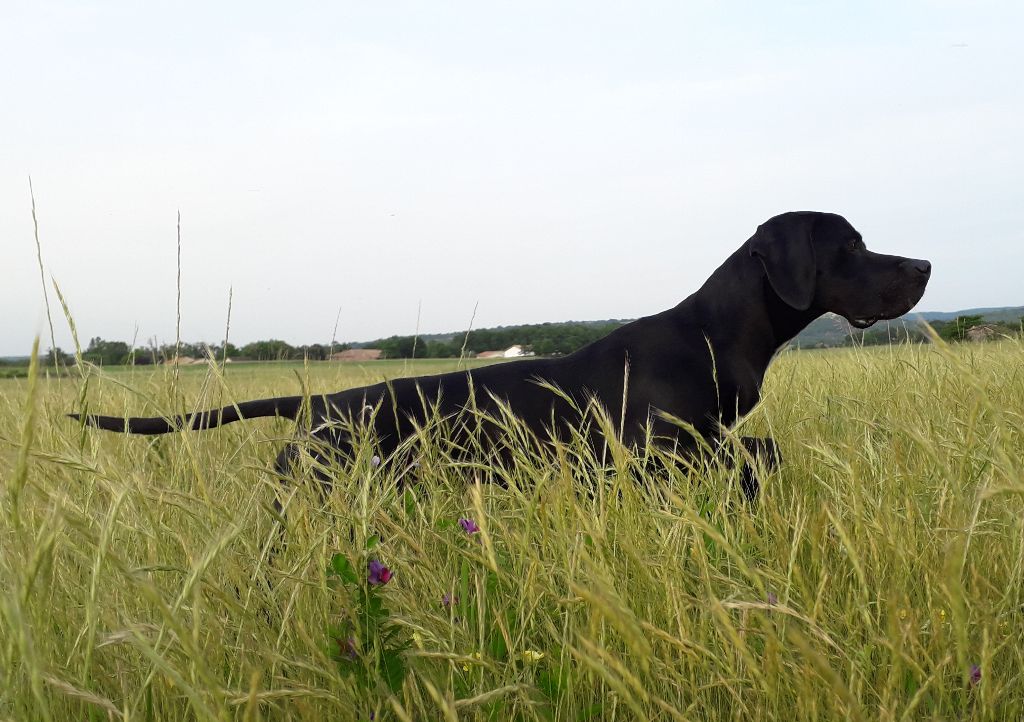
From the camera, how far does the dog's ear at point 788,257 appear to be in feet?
12.4

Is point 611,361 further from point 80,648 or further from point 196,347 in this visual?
point 80,648

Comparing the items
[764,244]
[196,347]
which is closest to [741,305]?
[764,244]

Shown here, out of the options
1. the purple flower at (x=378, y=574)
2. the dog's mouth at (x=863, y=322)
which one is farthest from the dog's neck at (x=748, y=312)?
the purple flower at (x=378, y=574)

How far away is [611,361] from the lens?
3850mm

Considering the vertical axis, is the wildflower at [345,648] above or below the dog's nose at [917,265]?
below

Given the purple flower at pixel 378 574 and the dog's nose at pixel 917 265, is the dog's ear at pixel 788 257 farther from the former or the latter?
the purple flower at pixel 378 574

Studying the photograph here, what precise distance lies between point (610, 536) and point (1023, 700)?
902 mm

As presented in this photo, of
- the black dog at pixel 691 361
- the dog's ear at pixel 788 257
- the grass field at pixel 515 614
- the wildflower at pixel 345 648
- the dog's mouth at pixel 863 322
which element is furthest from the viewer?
the dog's mouth at pixel 863 322

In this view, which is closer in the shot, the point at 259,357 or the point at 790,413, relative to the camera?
the point at 790,413

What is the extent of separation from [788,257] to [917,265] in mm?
865

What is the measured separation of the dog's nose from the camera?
13.6 feet

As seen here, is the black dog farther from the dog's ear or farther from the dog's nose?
the dog's nose

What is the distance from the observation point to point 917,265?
4.16 metres

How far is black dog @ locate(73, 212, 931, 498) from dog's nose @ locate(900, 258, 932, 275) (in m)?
0.13
